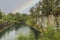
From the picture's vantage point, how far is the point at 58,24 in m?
24.5

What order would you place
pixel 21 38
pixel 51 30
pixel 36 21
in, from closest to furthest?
pixel 21 38 → pixel 51 30 → pixel 36 21

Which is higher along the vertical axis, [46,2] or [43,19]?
[46,2]

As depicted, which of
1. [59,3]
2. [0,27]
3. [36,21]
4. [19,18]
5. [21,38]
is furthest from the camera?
[19,18]

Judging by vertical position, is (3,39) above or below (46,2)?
below

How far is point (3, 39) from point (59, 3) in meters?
7.24

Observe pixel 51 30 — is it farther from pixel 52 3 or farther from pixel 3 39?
pixel 52 3

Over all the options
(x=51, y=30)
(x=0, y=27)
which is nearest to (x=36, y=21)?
(x=0, y=27)

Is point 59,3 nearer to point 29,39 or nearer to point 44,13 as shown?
point 44,13

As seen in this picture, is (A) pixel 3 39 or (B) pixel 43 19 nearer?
(A) pixel 3 39

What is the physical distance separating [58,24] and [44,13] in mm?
5275

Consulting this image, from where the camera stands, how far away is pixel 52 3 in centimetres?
2839

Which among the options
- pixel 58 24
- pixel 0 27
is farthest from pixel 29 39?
pixel 0 27

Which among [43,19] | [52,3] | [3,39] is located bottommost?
[3,39]

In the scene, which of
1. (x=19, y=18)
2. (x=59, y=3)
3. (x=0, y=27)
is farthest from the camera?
(x=19, y=18)
